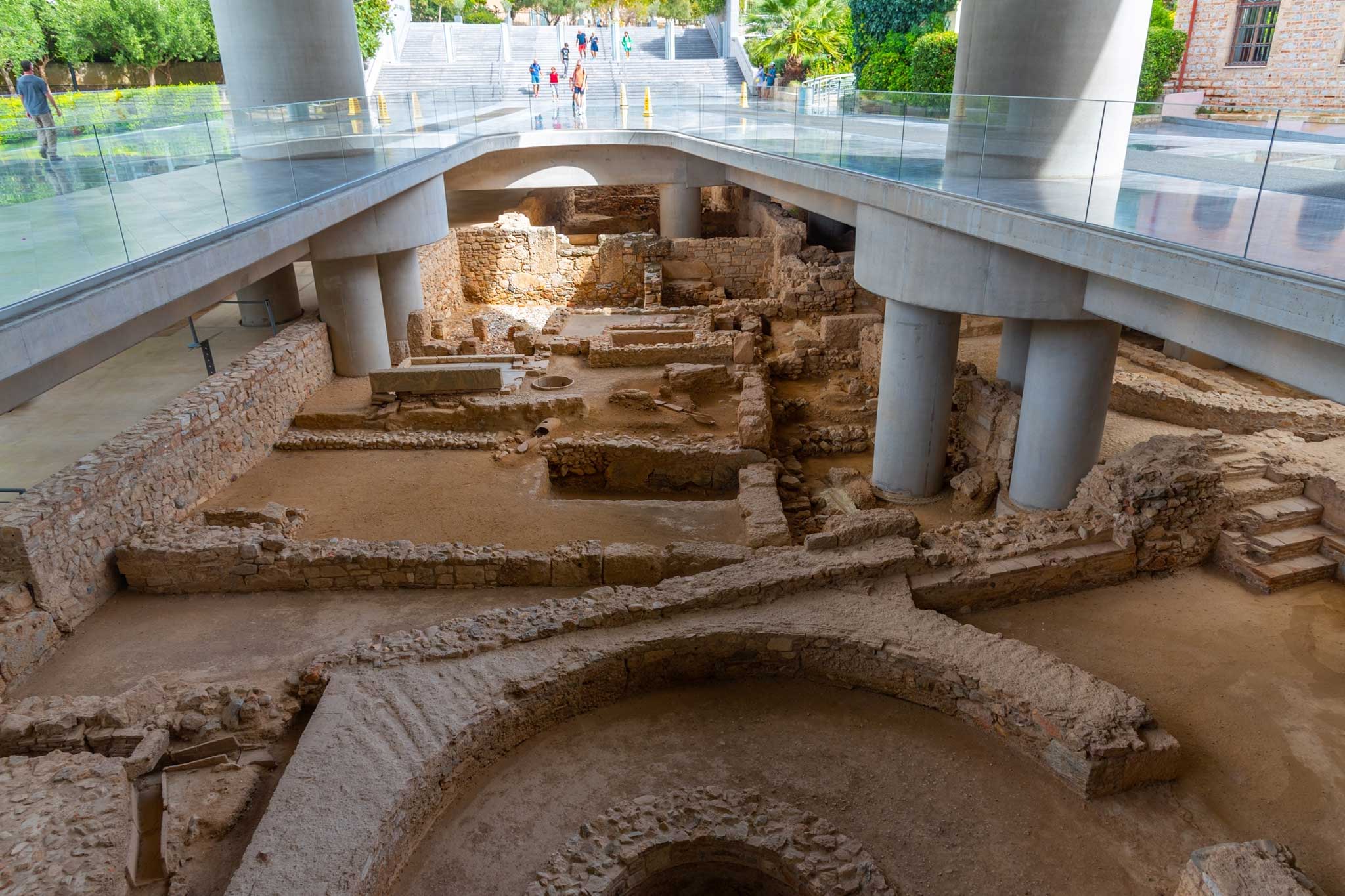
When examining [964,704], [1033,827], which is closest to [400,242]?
[964,704]

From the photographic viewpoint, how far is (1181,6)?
16.0 m

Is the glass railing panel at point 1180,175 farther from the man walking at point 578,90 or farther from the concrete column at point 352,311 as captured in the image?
the man walking at point 578,90

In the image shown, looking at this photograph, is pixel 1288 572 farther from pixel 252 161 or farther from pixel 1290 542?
pixel 252 161

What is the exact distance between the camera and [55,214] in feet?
20.3

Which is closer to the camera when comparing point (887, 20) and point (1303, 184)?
point (1303, 184)

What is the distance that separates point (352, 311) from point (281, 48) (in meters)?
4.33

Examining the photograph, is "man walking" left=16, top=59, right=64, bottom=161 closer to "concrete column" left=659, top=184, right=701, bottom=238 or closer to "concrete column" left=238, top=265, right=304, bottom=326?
"concrete column" left=238, top=265, right=304, bottom=326

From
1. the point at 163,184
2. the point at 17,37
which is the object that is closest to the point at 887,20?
the point at 163,184

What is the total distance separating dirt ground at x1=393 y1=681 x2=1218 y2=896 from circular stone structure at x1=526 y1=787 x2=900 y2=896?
0.28 m

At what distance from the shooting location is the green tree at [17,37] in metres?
25.2

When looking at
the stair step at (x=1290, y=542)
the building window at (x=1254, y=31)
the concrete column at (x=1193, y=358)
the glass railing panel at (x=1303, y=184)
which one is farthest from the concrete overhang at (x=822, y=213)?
the building window at (x=1254, y=31)

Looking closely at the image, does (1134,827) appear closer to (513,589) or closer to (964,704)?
(964,704)

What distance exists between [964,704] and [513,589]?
3821 millimetres

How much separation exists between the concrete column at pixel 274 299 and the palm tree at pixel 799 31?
16644 millimetres
